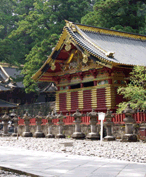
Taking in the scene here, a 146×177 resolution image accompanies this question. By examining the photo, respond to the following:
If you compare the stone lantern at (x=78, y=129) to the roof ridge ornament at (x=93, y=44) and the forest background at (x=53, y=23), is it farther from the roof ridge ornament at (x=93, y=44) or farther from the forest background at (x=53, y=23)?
the forest background at (x=53, y=23)

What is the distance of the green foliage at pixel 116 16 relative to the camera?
121ft

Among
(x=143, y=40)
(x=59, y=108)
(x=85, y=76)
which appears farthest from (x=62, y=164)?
(x=143, y=40)

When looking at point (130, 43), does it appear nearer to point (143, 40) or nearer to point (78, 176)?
point (143, 40)

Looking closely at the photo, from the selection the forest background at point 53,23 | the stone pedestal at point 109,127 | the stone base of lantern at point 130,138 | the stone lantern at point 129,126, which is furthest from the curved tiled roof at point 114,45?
the forest background at point 53,23

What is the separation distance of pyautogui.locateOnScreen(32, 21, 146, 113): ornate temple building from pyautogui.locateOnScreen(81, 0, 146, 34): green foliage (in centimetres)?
778

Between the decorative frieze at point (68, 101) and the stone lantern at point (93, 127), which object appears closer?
the stone lantern at point (93, 127)

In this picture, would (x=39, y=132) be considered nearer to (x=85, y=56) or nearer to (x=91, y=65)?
(x=91, y=65)

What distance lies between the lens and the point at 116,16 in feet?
127

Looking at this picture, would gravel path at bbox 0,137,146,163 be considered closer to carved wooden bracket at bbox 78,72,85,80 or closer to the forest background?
carved wooden bracket at bbox 78,72,85,80

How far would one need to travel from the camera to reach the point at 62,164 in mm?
8961

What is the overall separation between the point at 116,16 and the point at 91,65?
→ 15.7m

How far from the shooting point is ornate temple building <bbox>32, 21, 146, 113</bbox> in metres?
23.7

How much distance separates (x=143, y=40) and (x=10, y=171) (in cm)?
2487

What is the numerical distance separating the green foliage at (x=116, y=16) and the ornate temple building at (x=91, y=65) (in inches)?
306
